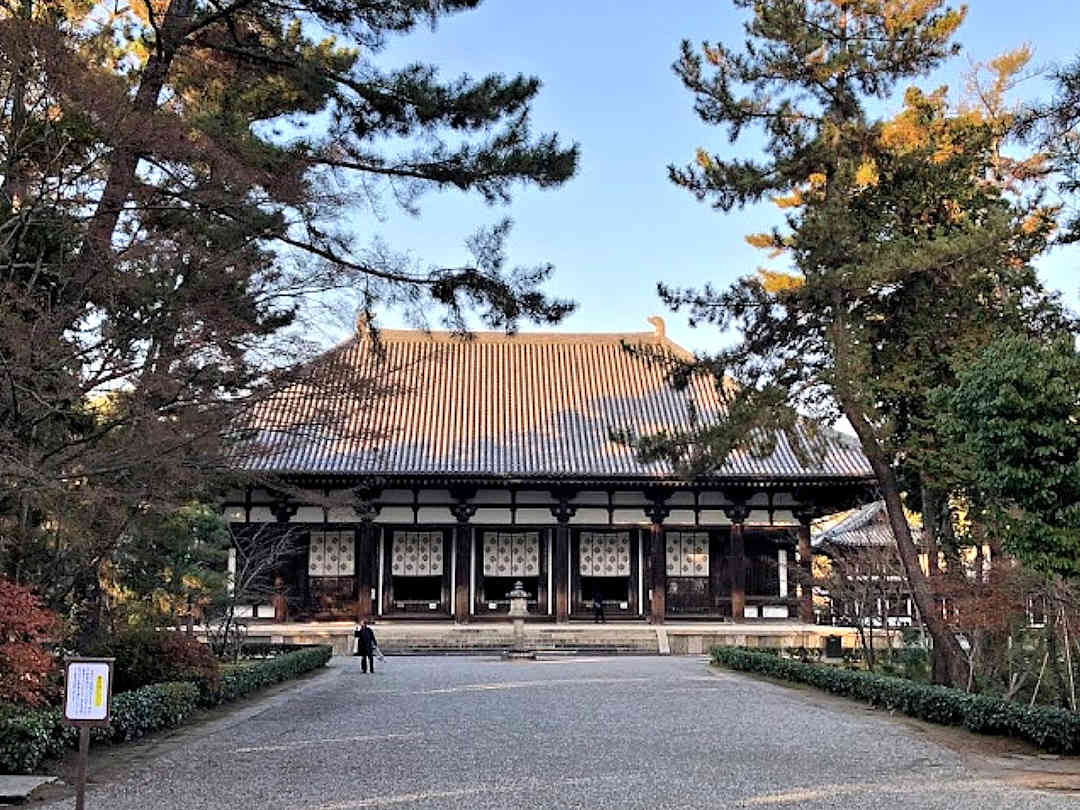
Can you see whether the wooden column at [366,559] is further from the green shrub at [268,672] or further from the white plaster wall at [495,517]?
the green shrub at [268,672]

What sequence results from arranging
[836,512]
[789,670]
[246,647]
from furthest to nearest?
[836,512] < [246,647] < [789,670]

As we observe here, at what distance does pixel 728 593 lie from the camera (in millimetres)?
25953

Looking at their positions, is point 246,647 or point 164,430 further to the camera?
point 246,647

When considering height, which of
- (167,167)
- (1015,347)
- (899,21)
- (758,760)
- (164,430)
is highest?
(899,21)

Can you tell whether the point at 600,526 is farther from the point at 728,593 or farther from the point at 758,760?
the point at 758,760

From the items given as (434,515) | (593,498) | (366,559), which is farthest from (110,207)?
(593,498)

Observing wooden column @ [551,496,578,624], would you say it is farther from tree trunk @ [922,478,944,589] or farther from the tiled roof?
tree trunk @ [922,478,944,589]

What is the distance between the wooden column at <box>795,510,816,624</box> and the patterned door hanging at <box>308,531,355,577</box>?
36.7 ft

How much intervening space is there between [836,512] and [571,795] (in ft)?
64.7

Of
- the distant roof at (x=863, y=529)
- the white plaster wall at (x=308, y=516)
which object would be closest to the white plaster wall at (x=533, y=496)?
the white plaster wall at (x=308, y=516)

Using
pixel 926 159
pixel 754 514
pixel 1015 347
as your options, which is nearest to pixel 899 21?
pixel 926 159

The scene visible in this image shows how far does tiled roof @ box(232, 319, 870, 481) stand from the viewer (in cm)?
2450

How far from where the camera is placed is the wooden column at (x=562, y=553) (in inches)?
1009

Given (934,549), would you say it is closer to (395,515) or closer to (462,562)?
(462,562)
